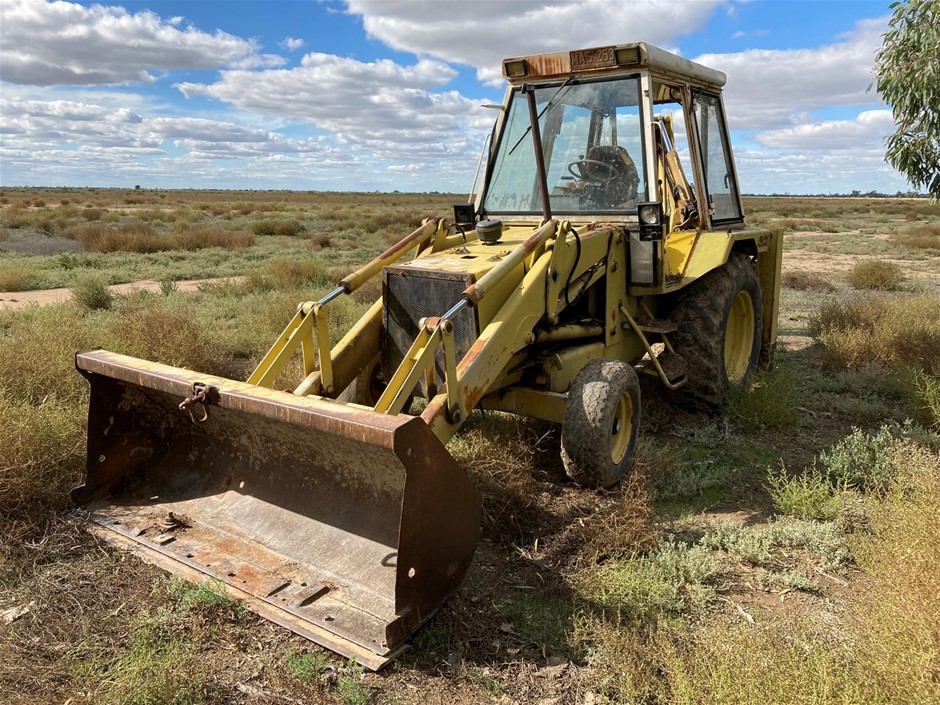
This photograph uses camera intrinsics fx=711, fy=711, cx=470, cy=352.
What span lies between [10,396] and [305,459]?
278 centimetres

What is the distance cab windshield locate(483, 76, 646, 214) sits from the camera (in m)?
5.30

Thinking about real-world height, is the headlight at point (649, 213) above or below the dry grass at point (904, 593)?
above

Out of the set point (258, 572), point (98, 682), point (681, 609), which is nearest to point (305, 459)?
point (258, 572)

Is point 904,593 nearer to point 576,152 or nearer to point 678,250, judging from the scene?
point 678,250

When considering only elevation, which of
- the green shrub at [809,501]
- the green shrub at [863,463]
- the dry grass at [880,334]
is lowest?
the green shrub at [809,501]

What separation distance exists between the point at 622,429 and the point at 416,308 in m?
1.54

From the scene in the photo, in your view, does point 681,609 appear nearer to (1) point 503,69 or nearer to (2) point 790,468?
(2) point 790,468

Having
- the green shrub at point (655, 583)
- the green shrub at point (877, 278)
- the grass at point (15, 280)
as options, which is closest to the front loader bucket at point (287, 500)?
the green shrub at point (655, 583)

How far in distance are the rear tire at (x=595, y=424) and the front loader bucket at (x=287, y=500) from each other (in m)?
1.07

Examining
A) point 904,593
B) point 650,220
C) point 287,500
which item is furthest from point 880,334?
point 287,500

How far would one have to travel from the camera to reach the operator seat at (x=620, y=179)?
527 cm

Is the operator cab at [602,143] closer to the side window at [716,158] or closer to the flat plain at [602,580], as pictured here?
the side window at [716,158]

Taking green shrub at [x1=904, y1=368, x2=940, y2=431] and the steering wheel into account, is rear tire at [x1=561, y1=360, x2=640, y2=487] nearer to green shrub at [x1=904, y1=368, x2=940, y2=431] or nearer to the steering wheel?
the steering wheel

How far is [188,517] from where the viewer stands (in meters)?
3.96
